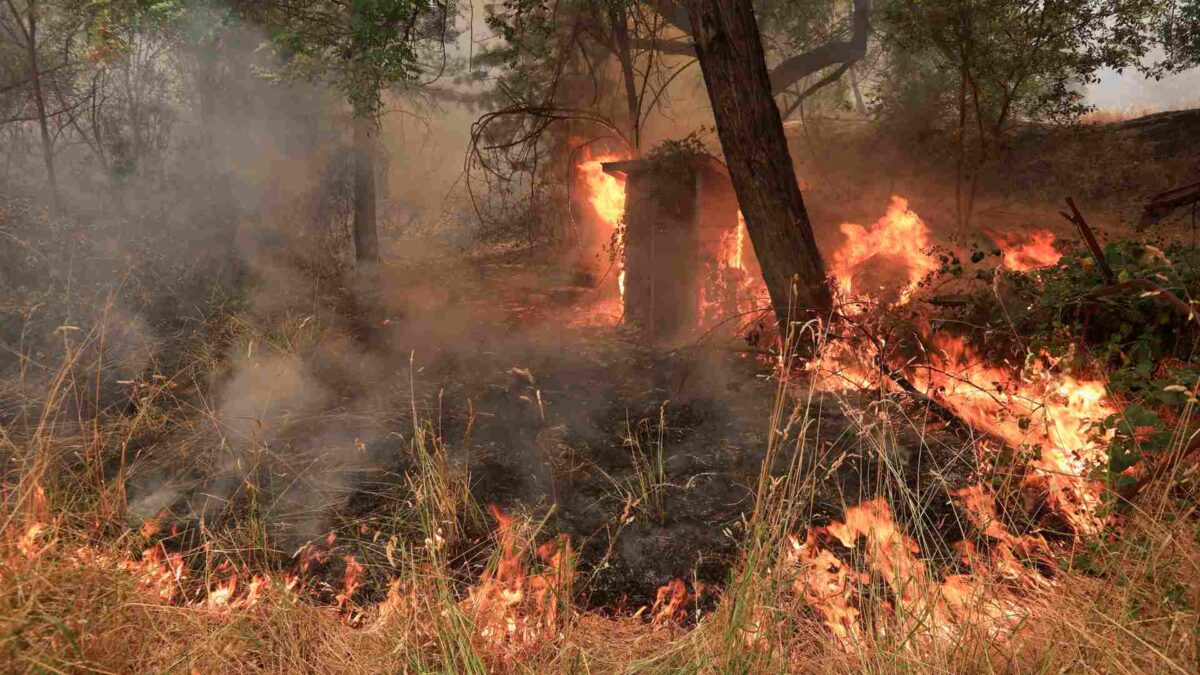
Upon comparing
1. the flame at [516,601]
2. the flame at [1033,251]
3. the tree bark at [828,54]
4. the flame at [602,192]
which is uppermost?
the tree bark at [828,54]

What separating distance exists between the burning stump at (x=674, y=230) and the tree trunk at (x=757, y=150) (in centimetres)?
256

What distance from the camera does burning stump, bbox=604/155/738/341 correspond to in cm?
809

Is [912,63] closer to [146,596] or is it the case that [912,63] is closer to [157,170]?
[157,170]

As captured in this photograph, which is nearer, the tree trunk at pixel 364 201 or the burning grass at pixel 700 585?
the burning grass at pixel 700 585

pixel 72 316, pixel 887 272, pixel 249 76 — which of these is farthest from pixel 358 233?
pixel 887 272

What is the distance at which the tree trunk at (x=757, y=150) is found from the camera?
203 inches

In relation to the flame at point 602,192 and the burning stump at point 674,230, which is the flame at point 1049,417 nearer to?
the burning stump at point 674,230

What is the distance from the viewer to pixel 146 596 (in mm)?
2613

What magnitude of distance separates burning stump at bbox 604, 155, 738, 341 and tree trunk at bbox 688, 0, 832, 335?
256 cm

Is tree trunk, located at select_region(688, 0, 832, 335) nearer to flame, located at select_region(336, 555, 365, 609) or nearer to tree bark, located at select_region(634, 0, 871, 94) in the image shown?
flame, located at select_region(336, 555, 365, 609)

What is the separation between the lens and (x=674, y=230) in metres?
8.29

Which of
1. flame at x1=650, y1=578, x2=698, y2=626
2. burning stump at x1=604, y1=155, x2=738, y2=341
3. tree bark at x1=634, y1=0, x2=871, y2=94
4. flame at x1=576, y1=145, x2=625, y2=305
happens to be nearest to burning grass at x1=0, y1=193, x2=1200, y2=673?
flame at x1=650, y1=578, x2=698, y2=626

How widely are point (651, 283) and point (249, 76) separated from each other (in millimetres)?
8674

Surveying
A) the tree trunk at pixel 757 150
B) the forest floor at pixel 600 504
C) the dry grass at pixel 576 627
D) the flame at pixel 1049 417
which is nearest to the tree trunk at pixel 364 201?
the forest floor at pixel 600 504
